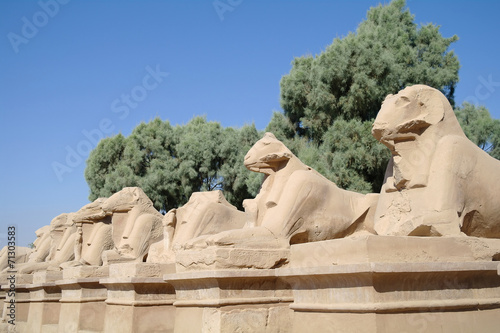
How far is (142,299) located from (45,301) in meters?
4.69

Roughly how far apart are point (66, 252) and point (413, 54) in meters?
11.2

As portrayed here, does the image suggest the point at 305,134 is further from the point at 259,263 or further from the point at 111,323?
the point at 259,263

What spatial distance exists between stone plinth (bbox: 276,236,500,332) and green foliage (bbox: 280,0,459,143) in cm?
1079

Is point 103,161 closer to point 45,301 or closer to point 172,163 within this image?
point 172,163

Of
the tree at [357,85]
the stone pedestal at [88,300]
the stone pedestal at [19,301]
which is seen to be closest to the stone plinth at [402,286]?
the stone pedestal at [88,300]

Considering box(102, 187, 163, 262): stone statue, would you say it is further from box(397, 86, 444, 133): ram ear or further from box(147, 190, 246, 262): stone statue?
box(397, 86, 444, 133): ram ear

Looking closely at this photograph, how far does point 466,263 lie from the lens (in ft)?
13.4

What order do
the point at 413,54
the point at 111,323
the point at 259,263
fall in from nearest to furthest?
1. the point at 259,263
2. the point at 111,323
3. the point at 413,54

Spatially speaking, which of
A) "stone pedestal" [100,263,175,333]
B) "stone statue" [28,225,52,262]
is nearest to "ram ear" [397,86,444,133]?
"stone pedestal" [100,263,175,333]

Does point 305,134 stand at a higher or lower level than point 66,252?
higher

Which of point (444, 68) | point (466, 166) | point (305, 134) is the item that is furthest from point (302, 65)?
point (466, 166)

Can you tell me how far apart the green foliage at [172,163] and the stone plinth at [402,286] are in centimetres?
1626

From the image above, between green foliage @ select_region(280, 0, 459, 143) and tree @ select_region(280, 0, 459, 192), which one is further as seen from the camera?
green foliage @ select_region(280, 0, 459, 143)

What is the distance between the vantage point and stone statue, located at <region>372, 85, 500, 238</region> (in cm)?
457
